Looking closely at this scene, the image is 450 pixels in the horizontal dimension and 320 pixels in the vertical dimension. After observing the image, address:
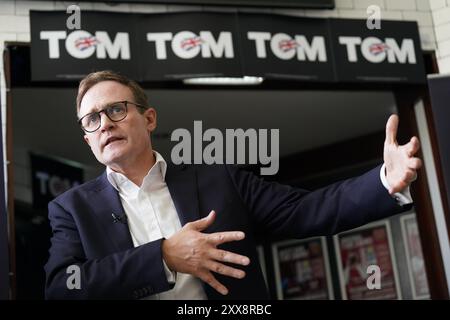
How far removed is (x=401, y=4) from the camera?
4.74 metres

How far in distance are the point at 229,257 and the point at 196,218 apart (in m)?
0.22

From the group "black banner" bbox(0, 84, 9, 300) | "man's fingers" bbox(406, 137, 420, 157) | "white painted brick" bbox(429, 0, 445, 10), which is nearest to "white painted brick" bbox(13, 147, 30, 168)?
"black banner" bbox(0, 84, 9, 300)

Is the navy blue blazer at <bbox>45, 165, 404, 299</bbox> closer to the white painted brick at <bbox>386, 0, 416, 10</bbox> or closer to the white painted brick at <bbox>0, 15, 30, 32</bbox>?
the white painted brick at <bbox>0, 15, 30, 32</bbox>

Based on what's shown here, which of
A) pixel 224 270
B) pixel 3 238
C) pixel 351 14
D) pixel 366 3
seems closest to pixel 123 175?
pixel 224 270

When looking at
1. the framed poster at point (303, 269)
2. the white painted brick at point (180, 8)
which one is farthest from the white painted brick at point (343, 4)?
the framed poster at point (303, 269)

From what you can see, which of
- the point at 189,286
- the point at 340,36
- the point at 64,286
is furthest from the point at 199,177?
the point at 340,36

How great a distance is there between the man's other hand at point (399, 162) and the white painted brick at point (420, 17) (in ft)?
9.25

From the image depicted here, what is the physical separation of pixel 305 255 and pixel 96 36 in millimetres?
3249

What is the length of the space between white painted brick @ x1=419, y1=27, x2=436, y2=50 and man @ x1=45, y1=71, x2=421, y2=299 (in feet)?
9.08

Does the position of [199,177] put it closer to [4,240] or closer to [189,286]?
[189,286]

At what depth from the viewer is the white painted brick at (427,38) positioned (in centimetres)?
473

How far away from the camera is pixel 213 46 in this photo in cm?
430

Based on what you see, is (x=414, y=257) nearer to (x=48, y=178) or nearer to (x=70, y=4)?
(x=48, y=178)
